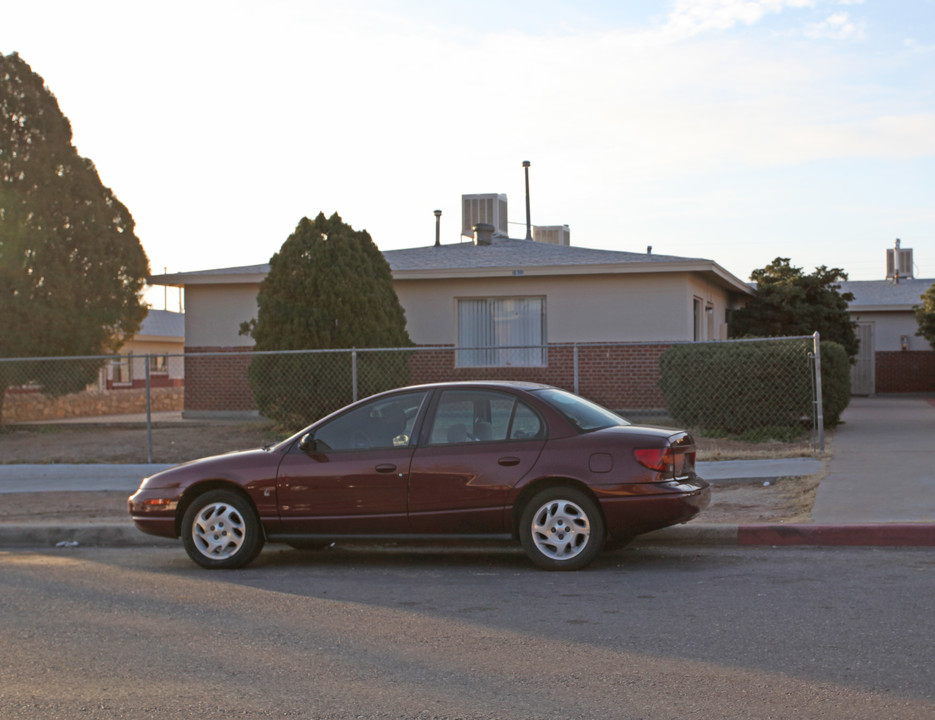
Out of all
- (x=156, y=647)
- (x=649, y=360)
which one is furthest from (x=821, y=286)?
(x=156, y=647)

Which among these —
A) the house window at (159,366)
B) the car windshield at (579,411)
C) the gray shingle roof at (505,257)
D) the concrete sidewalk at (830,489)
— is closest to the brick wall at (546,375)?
the gray shingle roof at (505,257)

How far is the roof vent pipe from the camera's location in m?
24.8

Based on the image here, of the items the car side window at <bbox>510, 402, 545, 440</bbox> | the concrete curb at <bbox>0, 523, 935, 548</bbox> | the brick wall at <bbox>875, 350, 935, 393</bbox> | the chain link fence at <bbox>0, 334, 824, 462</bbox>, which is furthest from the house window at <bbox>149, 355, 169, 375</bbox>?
the car side window at <bbox>510, 402, 545, 440</bbox>

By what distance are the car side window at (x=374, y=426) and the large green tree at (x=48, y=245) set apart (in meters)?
12.7

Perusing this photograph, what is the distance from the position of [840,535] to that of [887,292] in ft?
90.7

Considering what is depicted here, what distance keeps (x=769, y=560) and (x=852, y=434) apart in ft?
30.1

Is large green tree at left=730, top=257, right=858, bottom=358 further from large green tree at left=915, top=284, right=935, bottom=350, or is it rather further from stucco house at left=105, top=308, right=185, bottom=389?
stucco house at left=105, top=308, right=185, bottom=389

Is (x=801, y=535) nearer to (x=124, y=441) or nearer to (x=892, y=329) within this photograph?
(x=124, y=441)

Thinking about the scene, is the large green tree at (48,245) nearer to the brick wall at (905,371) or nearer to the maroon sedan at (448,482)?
the maroon sedan at (448,482)

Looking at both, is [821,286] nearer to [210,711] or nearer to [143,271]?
[143,271]

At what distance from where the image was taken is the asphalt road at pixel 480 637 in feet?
15.4

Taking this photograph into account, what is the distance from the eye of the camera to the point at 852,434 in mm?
16422

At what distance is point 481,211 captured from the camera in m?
26.7

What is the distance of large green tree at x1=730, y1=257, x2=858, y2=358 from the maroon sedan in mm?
17401
